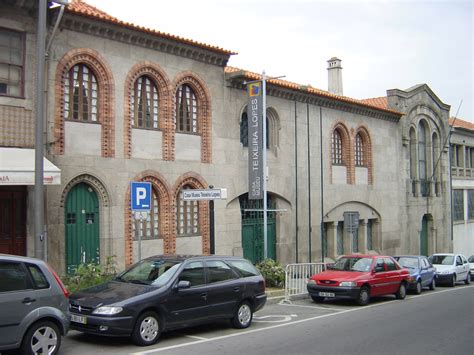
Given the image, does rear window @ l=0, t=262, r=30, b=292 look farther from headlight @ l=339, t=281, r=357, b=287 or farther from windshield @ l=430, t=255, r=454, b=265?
windshield @ l=430, t=255, r=454, b=265

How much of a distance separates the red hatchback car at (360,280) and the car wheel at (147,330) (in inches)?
287

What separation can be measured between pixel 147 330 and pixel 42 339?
2038mm

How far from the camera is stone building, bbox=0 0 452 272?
15.2 metres

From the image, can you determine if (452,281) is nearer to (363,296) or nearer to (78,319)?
(363,296)

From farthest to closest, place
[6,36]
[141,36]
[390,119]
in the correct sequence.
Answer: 1. [390,119]
2. [141,36]
3. [6,36]

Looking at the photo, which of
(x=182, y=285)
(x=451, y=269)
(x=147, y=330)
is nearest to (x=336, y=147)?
(x=451, y=269)

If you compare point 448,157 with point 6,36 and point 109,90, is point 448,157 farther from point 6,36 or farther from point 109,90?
point 6,36

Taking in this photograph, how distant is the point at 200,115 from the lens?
19812 mm

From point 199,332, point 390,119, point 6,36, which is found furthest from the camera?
point 390,119

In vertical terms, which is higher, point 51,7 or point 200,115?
point 51,7

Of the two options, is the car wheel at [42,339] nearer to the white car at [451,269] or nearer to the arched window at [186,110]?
the arched window at [186,110]

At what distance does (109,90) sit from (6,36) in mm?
A: 3269

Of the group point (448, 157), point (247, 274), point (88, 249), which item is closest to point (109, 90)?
point (88, 249)

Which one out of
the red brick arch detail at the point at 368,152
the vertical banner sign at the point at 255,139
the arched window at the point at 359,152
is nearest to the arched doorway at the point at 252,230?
the vertical banner sign at the point at 255,139
